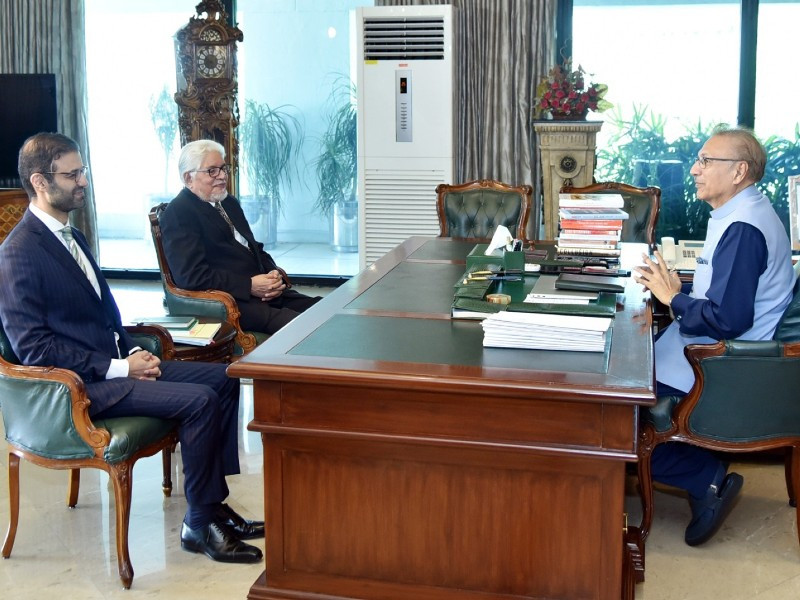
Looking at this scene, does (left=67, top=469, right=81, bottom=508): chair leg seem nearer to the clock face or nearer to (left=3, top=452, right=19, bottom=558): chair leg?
(left=3, top=452, right=19, bottom=558): chair leg

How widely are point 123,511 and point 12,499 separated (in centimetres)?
45

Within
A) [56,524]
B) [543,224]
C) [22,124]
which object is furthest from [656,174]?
[56,524]

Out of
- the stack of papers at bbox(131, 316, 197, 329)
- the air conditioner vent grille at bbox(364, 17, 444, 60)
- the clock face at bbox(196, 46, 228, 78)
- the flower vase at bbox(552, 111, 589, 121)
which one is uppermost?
the air conditioner vent grille at bbox(364, 17, 444, 60)

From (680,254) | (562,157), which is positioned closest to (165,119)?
(562,157)

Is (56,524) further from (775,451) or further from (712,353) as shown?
(775,451)

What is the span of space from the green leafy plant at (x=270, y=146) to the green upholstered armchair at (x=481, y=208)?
2.32 metres

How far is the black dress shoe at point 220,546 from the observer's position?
9.97 ft

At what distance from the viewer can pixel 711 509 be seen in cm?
318

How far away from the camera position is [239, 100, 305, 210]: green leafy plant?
7191 millimetres

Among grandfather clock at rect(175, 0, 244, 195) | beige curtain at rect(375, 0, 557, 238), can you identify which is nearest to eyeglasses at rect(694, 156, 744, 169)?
beige curtain at rect(375, 0, 557, 238)

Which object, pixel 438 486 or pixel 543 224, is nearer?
pixel 438 486

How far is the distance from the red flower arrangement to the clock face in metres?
1.99

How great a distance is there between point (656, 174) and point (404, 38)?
75.2 inches

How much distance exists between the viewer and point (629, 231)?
4.90 m
